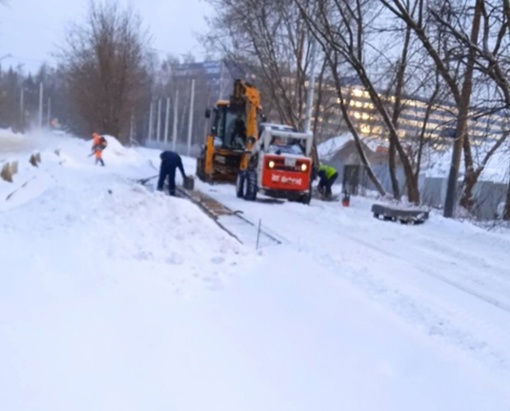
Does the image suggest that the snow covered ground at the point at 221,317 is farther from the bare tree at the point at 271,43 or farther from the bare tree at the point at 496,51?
the bare tree at the point at 271,43

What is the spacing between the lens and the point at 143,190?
30.6 ft

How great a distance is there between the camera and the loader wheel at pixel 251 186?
16.0 metres

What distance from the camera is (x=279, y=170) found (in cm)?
1608

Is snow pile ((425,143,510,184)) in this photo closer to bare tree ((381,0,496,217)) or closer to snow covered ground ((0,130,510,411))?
bare tree ((381,0,496,217))

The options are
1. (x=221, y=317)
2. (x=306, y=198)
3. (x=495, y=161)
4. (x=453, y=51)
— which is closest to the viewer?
(x=221, y=317)

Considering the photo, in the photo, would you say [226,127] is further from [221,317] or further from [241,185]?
[221,317]

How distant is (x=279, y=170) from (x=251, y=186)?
3.13 ft

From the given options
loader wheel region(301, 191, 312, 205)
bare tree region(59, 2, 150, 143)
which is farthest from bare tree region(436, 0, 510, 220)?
bare tree region(59, 2, 150, 143)

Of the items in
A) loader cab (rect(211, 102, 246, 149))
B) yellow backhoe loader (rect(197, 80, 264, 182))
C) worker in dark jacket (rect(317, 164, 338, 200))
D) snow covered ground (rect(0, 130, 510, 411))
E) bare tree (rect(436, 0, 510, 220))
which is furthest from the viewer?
worker in dark jacket (rect(317, 164, 338, 200))

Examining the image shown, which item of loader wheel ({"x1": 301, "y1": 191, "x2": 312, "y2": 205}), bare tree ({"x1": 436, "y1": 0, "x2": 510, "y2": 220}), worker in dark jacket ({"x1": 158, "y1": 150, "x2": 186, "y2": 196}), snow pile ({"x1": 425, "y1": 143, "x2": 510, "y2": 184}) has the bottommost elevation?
loader wheel ({"x1": 301, "y1": 191, "x2": 312, "y2": 205})

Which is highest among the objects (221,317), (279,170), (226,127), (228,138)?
(226,127)

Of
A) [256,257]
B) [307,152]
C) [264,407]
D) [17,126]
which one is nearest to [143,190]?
[256,257]

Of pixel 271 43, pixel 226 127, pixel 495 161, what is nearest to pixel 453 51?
pixel 495 161

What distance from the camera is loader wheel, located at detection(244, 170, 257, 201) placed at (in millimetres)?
15969
